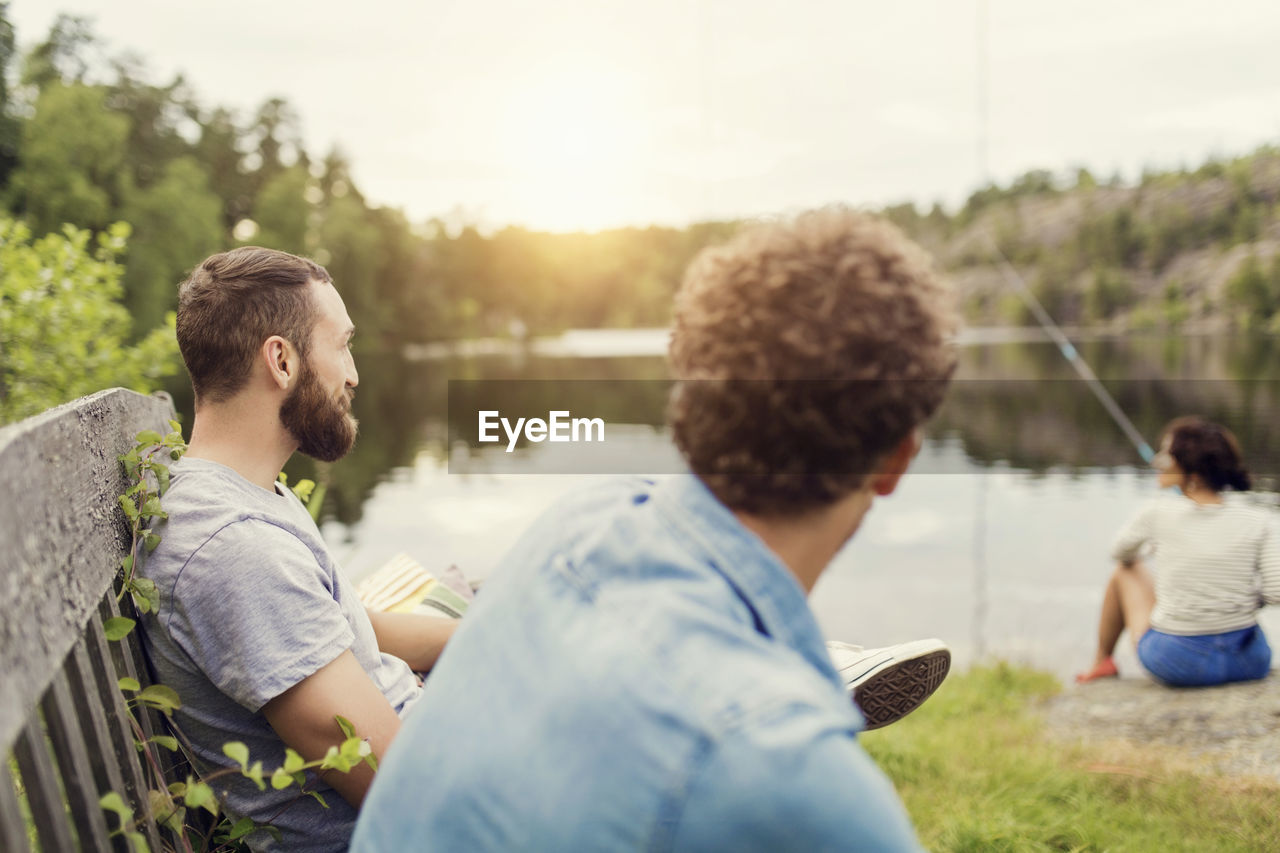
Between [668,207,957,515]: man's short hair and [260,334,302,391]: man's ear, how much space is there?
4.07ft

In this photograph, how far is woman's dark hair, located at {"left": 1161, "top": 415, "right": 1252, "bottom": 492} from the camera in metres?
5.09

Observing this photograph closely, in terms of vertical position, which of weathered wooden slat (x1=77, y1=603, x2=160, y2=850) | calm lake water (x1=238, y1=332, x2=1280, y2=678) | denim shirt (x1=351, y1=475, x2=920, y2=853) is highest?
denim shirt (x1=351, y1=475, x2=920, y2=853)

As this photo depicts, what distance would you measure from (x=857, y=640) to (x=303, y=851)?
762cm

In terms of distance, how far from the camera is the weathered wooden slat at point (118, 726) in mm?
1460

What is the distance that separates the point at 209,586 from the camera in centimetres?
168

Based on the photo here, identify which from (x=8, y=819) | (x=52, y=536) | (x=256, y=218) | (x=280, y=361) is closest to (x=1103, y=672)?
(x=280, y=361)

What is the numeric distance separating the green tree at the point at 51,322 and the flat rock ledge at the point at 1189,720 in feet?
18.5

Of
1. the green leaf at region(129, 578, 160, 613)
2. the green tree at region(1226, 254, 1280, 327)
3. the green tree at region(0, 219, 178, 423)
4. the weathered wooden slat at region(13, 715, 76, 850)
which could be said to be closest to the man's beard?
the green leaf at region(129, 578, 160, 613)

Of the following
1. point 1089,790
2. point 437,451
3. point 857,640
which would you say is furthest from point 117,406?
point 437,451

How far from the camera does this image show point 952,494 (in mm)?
17312

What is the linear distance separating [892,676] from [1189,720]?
2.96 m

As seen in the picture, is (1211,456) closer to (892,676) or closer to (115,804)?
(892,676)

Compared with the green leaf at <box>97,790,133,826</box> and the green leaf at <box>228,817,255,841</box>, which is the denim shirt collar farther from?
the green leaf at <box>228,817,255,841</box>

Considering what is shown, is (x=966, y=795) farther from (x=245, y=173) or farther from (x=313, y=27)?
(x=245, y=173)
